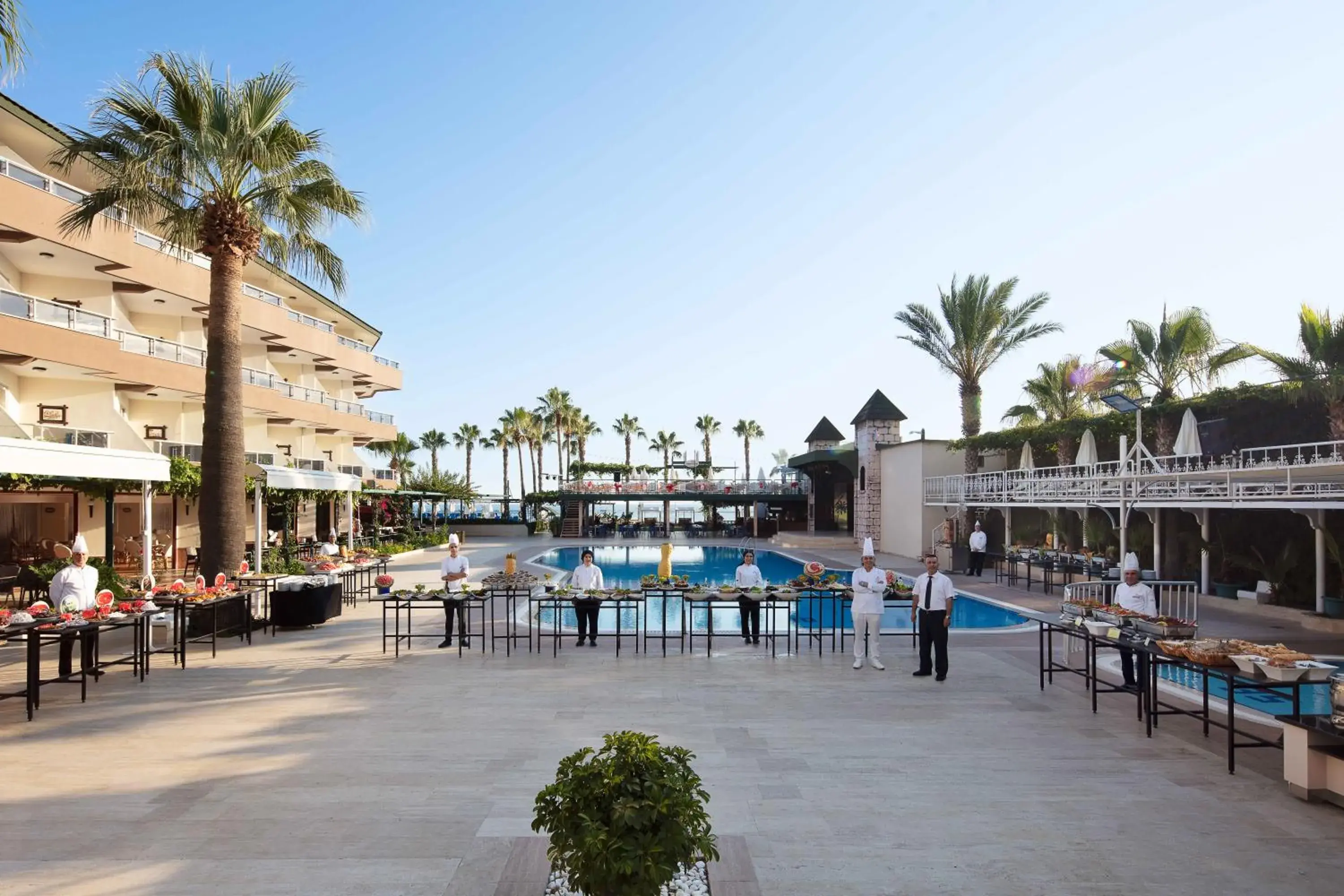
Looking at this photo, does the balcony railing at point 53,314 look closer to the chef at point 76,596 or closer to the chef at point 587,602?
the chef at point 76,596

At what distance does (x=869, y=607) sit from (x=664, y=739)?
13.8 feet

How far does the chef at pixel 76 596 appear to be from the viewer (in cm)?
948

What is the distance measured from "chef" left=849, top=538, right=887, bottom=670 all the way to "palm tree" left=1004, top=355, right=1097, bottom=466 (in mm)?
24141

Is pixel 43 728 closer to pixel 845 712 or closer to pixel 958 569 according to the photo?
pixel 845 712

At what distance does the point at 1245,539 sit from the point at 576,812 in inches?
779

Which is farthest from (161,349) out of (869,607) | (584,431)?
(584,431)

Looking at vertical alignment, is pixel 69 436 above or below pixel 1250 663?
above

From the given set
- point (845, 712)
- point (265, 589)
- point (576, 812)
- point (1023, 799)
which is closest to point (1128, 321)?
point (845, 712)

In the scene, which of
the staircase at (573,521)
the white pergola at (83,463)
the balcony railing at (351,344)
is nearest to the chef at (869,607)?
the white pergola at (83,463)

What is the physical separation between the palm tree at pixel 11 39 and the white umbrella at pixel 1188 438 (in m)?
19.3

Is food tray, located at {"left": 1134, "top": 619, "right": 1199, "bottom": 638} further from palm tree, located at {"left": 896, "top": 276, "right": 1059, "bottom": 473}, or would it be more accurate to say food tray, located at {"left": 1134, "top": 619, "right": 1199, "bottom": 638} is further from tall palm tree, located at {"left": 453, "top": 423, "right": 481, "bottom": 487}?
tall palm tree, located at {"left": 453, "top": 423, "right": 481, "bottom": 487}

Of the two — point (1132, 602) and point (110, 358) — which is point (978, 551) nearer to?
point (1132, 602)

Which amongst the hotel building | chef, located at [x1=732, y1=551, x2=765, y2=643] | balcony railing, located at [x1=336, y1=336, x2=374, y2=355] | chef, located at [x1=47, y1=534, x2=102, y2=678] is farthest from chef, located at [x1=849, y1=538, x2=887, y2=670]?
balcony railing, located at [x1=336, y1=336, x2=374, y2=355]

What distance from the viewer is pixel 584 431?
6719 cm
